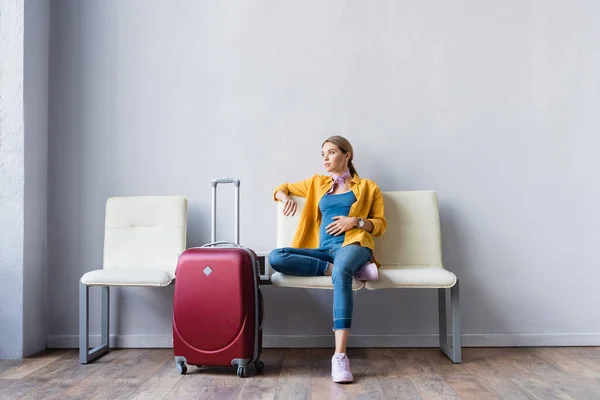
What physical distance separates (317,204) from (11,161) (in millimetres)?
1565

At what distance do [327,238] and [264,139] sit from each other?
27.7 inches

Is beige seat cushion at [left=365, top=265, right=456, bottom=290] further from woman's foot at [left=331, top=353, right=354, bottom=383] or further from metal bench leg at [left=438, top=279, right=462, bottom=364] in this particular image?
woman's foot at [left=331, top=353, right=354, bottom=383]

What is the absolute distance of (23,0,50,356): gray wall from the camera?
2.69 m

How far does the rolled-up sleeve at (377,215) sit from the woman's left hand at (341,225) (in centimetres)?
11

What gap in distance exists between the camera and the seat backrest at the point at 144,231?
2670 millimetres

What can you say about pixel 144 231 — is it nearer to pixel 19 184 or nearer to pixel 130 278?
pixel 130 278

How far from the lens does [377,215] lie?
8.34ft

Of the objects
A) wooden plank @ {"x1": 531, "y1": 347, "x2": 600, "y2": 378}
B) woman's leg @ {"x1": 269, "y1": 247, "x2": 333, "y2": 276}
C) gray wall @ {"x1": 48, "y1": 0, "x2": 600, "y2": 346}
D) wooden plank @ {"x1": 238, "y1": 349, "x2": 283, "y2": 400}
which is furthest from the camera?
gray wall @ {"x1": 48, "y1": 0, "x2": 600, "y2": 346}

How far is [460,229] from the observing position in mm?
2838

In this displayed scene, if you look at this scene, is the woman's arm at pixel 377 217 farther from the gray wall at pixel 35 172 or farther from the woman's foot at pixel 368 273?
the gray wall at pixel 35 172

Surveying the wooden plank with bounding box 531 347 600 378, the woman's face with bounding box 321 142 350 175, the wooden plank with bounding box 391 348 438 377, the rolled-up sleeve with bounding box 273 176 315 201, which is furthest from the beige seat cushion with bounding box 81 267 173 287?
the wooden plank with bounding box 531 347 600 378

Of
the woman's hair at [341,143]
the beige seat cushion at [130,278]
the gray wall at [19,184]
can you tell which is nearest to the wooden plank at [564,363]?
the woman's hair at [341,143]

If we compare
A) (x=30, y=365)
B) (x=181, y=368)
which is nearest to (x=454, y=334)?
(x=181, y=368)

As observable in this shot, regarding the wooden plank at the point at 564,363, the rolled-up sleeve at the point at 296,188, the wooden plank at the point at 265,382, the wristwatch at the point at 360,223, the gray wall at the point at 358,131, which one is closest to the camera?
the wooden plank at the point at 265,382
